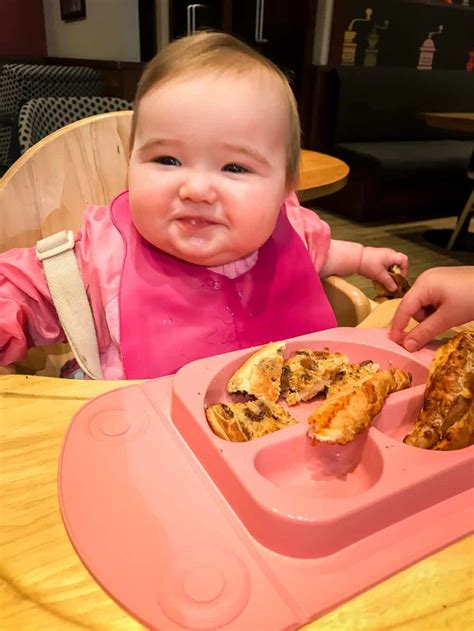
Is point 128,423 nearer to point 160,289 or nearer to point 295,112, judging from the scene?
point 160,289

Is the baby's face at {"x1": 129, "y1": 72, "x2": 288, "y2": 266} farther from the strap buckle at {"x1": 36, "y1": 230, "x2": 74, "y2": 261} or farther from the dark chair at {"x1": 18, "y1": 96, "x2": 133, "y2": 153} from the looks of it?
the dark chair at {"x1": 18, "y1": 96, "x2": 133, "y2": 153}

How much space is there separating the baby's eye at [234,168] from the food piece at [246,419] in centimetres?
35

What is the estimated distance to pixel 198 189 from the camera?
0.70 m

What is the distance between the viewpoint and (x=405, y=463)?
0.46 meters

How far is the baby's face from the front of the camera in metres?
0.71

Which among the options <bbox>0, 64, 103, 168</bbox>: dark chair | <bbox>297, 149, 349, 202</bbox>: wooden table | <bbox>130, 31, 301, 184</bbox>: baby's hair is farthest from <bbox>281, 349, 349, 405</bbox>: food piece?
<bbox>0, 64, 103, 168</bbox>: dark chair

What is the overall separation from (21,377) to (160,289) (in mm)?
279

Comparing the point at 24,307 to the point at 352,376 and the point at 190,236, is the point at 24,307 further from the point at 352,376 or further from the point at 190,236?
the point at 352,376

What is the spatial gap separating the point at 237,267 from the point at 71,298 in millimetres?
280

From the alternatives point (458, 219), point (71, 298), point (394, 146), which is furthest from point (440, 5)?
point (71, 298)

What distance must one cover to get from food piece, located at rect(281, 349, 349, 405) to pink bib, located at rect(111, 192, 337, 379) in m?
0.23

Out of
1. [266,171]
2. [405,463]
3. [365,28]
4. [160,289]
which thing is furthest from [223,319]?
[365,28]

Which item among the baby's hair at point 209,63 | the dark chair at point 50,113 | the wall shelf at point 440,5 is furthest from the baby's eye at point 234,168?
the wall shelf at point 440,5

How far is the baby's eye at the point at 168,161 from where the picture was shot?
0.73 metres
